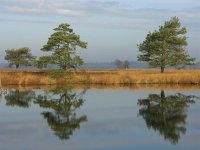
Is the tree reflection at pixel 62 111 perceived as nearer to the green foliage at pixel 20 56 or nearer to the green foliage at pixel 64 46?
the green foliage at pixel 64 46

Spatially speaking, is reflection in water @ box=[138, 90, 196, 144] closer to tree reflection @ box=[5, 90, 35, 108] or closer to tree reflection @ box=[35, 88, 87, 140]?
tree reflection @ box=[35, 88, 87, 140]

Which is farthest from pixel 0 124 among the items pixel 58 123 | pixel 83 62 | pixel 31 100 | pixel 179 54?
pixel 179 54

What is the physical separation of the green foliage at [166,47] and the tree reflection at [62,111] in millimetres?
18143

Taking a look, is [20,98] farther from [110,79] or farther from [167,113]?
[110,79]

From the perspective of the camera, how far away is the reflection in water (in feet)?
67.5

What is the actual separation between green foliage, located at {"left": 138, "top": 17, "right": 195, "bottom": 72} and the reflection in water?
1638 centimetres

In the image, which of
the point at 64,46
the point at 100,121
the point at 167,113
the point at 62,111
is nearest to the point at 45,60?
the point at 64,46

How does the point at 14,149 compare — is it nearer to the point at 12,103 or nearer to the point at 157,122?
the point at 157,122

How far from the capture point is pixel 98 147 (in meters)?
16.9

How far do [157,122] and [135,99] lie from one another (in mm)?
11266

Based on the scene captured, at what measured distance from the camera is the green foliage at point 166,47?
54656 millimetres

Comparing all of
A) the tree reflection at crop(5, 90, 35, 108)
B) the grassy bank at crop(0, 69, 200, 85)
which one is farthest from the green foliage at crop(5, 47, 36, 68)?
the tree reflection at crop(5, 90, 35, 108)

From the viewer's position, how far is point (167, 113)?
88.6ft

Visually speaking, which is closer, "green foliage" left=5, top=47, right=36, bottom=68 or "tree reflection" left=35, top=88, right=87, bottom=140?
"tree reflection" left=35, top=88, right=87, bottom=140
